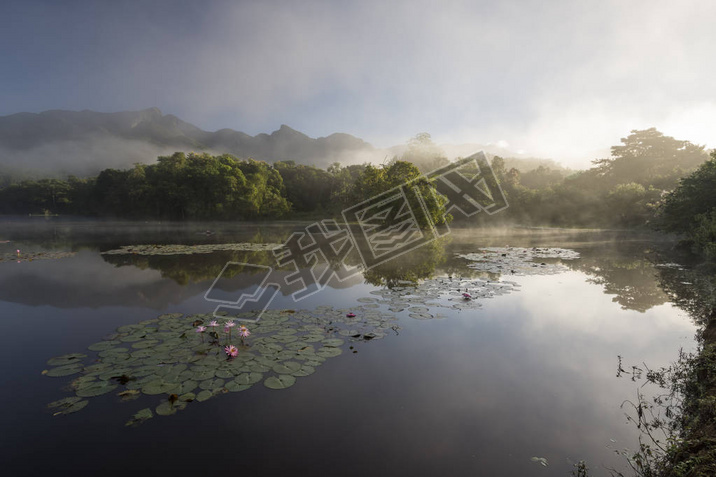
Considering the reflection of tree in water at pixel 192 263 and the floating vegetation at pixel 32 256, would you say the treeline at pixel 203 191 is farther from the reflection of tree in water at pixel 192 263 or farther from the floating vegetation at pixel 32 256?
the floating vegetation at pixel 32 256

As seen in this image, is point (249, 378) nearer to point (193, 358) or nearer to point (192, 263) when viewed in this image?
point (193, 358)

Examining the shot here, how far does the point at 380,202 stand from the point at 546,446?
31281 millimetres

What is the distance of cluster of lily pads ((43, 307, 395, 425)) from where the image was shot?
396 cm

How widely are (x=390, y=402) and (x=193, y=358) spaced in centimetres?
309

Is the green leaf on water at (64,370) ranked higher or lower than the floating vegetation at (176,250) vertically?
lower

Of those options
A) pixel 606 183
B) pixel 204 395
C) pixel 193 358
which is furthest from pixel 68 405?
pixel 606 183

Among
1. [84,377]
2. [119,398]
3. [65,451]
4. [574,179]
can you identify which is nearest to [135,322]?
[84,377]

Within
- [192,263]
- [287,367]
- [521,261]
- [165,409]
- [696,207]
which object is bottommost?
[521,261]

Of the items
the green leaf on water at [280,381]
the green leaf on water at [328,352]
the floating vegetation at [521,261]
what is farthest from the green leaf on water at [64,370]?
the floating vegetation at [521,261]

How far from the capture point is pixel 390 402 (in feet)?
12.8

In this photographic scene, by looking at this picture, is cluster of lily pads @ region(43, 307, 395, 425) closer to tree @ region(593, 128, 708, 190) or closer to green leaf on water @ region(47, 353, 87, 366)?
green leaf on water @ region(47, 353, 87, 366)

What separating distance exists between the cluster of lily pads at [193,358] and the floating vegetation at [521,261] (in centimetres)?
808

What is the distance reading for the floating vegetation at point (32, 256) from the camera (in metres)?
14.0

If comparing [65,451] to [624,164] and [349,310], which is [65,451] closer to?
[349,310]
